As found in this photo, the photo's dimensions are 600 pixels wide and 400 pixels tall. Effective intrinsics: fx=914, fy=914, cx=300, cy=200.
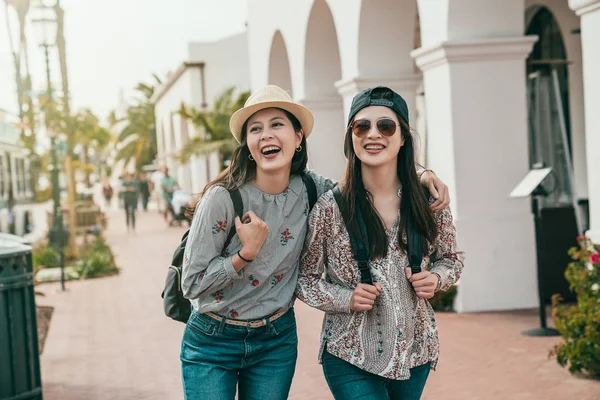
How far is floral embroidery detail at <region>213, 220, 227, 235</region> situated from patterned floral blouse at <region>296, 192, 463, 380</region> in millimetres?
309

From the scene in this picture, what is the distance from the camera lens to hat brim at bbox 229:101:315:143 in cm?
342

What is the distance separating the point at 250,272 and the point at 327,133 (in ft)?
41.5

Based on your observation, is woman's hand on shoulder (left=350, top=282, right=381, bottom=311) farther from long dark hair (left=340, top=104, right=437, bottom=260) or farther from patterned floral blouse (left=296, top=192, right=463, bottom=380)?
long dark hair (left=340, top=104, right=437, bottom=260)

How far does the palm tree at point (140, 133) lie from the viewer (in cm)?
6725

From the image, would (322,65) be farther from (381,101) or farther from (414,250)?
(414,250)

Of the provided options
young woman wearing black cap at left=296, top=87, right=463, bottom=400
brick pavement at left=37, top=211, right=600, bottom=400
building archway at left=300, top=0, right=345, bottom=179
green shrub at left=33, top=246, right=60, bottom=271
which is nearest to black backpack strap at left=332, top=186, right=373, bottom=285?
young woman wearing black cap at left=296, top=87, right=463, bottom=400

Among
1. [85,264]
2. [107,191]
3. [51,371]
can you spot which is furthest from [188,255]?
[107,191]

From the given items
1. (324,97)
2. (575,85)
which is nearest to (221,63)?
(324,97)

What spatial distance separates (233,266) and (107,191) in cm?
4677

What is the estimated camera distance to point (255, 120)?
346 cm

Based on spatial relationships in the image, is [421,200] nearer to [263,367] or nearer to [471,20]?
[263,367]

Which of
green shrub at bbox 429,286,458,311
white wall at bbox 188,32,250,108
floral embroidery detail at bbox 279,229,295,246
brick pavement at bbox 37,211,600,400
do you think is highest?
A: white wall at bbox 188,32,250,108

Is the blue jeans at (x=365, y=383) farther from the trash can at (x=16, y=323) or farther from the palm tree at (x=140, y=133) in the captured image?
the palm tree at (x=140, y=133)

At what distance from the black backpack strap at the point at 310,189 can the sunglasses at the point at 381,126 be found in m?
0.35
